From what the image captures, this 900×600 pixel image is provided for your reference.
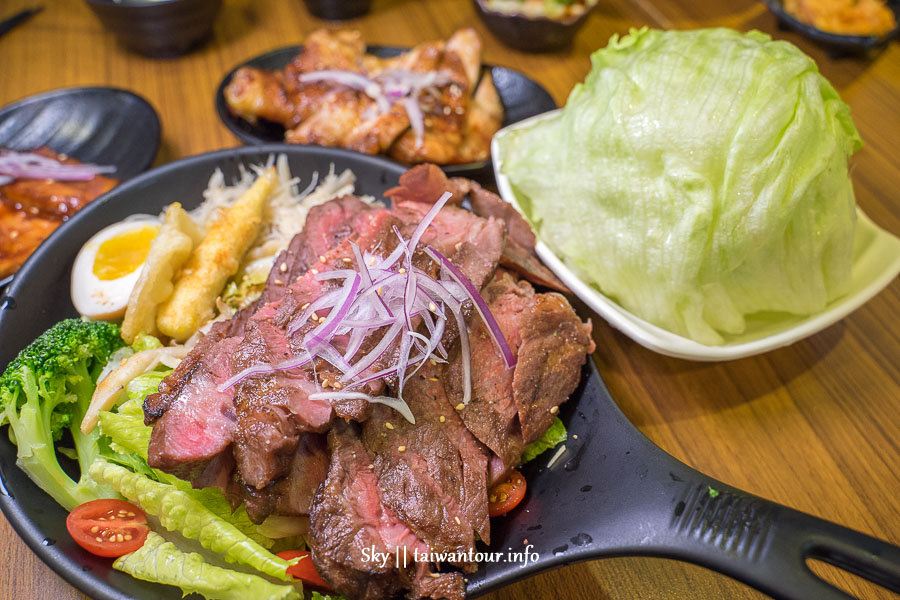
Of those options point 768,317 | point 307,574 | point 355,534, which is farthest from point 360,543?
point 768,317

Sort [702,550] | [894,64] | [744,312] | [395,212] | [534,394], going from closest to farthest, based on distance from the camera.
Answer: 1. [702,550]
2. [534,394]
3. [395,212]
4. [744,312]
5. [894,64]

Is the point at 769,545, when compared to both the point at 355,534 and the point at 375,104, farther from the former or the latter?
the point at 375,104

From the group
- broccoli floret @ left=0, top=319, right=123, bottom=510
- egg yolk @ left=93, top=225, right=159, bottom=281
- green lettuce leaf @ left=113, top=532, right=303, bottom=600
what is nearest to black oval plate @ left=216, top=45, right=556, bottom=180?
egg yolk @ left=93, top=225, right=159, bottom=281

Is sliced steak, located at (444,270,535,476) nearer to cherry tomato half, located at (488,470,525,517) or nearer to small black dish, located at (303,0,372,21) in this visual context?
cherry tomato half, located at (488,470,525,517)

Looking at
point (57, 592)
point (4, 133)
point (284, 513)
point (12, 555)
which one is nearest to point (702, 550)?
point (284, 513)

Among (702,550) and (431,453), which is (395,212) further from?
(702,550)

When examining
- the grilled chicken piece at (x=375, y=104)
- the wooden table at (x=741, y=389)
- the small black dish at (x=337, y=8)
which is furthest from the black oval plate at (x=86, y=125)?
the small black dish at (x=337, y=8)
